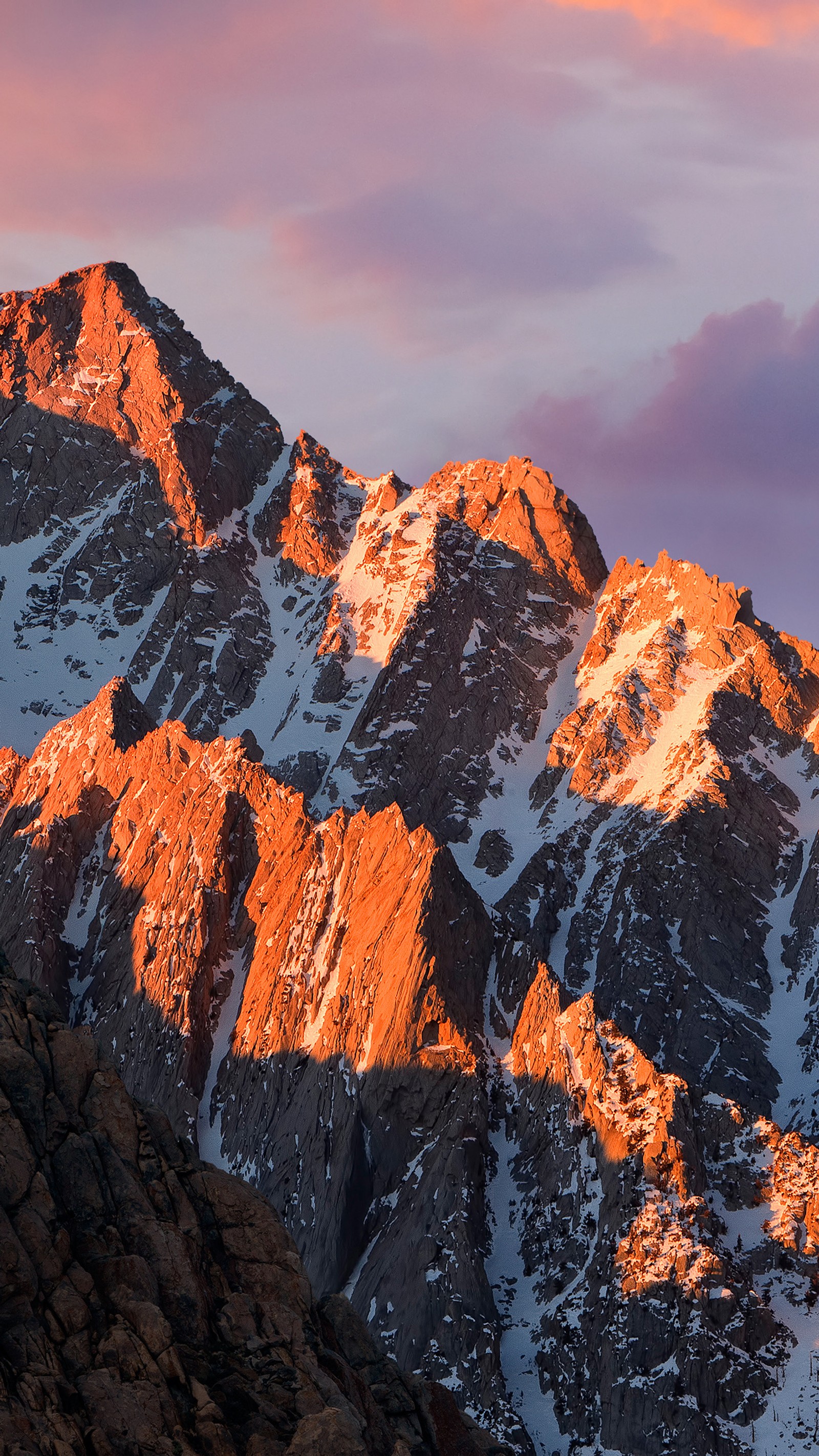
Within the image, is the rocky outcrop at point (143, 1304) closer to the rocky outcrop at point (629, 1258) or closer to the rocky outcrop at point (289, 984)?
the rocky outcrop at point (629, 1258)

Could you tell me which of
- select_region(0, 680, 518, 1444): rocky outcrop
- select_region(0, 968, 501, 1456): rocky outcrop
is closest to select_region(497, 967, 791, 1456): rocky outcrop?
select_region(0, 680, 518, 1444): rocky outcrop

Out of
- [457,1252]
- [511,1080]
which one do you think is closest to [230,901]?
[511,1080]

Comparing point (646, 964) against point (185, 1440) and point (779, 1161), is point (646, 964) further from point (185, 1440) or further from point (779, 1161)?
point (185, 1440)

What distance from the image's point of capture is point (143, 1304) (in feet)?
157

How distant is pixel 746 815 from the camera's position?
7200 inches

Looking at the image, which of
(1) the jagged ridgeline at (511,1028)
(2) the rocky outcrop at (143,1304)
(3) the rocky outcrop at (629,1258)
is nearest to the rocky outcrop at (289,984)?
(1) the jagged ridgeline at (511,1028)

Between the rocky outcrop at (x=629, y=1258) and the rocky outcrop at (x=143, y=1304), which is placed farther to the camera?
the rocky outcrop at (x=629, y=1258)

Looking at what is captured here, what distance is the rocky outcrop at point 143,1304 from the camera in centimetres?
4503

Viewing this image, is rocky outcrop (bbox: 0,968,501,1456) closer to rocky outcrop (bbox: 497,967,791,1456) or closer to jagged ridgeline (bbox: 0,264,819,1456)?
jagged ridgeline (bbox: 0,264,819,1456)

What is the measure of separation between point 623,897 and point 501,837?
23.6 metres

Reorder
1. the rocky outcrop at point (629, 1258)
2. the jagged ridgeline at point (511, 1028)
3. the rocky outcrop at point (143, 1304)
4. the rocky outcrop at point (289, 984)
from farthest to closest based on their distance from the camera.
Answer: the rocky outcrop at point (289, 984) < the jagged ridgeline at point (511, 1028) < the rocky outcrop at point (629, 1258) < the rocky outcrop at point (143, 1304)

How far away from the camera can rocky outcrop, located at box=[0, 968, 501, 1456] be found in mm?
45031

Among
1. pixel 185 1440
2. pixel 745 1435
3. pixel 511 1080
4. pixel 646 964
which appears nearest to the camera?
pixel 185 1440

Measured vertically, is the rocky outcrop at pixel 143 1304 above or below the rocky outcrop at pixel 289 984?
below
